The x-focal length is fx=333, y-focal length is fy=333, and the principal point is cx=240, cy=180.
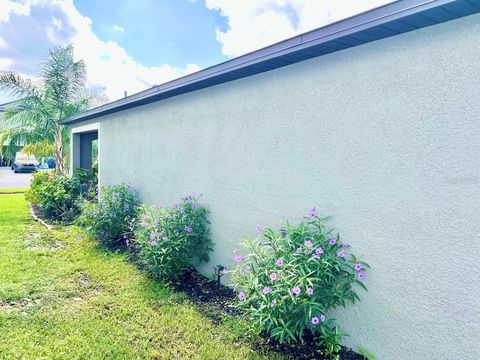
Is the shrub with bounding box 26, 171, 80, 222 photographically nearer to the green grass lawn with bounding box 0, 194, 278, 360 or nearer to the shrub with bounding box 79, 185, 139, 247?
the shrub with bounding box 79, 185, 139, 247

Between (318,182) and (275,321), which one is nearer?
(275,321)

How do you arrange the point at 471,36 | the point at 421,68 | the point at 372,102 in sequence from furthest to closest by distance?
1. the point at 372,102
2. the point at 421,68
3. the point at 471,36

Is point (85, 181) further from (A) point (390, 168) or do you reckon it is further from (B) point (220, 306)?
(A) point (390, 168)

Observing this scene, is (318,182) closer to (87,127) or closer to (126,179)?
(126,179)

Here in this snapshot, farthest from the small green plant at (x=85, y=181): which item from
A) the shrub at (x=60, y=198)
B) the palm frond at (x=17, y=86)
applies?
the palm frond at (x=17, y=86)

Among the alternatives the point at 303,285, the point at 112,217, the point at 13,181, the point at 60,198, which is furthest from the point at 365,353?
the point at 13,181

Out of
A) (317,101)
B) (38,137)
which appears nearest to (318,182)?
(317,101)

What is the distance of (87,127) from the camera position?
11.6 meters

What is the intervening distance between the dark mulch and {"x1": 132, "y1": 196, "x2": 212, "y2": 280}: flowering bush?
12.2 inches

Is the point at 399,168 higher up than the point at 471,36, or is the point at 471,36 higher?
the point at 471,36

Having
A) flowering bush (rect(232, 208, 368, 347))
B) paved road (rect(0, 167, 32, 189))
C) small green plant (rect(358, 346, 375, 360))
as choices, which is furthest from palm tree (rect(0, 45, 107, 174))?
small green plant (rect(358, 346, 375, 360))

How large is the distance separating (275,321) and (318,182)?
1619mm

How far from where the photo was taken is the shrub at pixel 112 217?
24.9ft

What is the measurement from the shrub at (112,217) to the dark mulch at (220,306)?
2.56m
